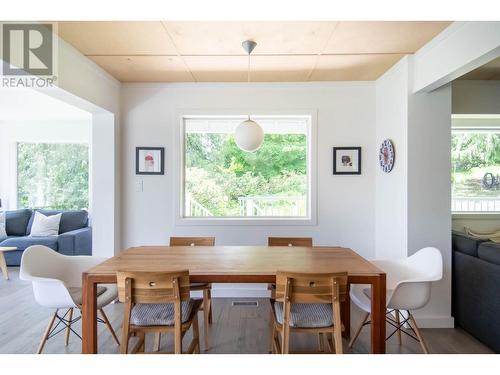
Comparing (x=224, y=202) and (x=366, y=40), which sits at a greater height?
(x=366, y=40)

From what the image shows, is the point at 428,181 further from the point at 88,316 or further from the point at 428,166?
the point at 88,316

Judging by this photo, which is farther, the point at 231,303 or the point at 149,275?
the point at 231,303

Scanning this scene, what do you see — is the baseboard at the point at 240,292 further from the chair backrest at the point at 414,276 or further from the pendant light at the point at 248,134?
the pendant light at the point at 248,134

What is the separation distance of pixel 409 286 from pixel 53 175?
6056 millimetres

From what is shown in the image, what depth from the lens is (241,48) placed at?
8.54ft

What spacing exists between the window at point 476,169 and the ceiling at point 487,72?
780 millimetres

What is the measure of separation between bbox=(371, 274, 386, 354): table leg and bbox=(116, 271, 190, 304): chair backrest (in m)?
1.09

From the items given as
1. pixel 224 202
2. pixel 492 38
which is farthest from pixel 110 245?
pixel 492 38

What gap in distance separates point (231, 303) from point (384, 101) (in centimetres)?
270

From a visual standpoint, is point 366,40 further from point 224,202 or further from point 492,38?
point 224,202

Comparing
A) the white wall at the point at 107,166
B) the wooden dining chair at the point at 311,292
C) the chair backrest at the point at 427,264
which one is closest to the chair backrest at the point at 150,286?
the wooden dining chair at the point at 311,292

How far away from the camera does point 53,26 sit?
2260 millimetres

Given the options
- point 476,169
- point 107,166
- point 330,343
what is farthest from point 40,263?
point 476,169

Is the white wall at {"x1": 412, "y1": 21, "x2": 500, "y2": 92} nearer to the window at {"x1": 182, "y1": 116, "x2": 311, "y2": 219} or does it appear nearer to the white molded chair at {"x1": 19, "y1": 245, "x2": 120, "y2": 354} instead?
the window at {"x1": 182, "y1": 116, "x2": 311, "y2": 219}
